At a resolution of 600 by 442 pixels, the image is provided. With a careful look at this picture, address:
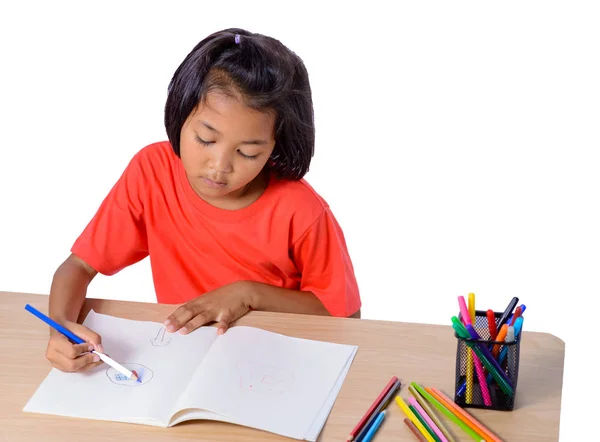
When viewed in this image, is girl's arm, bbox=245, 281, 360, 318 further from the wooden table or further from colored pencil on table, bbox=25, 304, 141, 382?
colored pencil on table, bbox=25, 304, 141, 382

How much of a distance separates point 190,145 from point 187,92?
0.11m

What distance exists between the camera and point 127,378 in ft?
5.68

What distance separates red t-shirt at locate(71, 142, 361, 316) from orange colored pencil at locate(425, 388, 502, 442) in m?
0.52

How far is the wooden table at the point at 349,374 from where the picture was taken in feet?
5.23

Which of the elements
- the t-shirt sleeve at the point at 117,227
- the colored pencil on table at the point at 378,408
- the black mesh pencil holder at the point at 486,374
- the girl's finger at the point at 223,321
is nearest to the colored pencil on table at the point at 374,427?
the colored pencil on table at the point at 378,408

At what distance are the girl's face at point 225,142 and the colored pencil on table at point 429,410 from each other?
55 centimetres

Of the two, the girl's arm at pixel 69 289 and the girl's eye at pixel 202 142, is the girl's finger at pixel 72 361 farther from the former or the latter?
the girl's eye at pixel 202 142

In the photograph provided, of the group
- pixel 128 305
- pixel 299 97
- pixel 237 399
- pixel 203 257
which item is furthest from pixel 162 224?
pixel 237 399

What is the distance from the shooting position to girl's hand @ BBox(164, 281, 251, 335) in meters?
1.89

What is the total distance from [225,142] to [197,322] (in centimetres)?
35

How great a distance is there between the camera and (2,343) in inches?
73.3

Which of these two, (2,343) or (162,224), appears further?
(162,224)

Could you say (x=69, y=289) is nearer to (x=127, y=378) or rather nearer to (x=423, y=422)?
(x=127, y=378)

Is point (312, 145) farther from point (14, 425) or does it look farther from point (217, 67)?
point (14, 425)
